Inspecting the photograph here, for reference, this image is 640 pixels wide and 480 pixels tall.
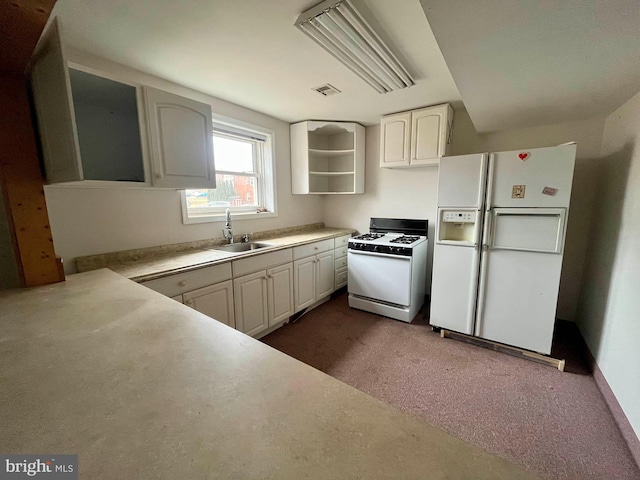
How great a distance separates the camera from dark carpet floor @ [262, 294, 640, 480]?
1.39 m

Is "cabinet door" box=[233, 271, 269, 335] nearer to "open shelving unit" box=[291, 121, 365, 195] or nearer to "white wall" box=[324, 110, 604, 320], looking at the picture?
"open shelving unit" box=[291, 121, 365, 195]

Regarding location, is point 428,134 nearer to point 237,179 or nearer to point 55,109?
point 237,179

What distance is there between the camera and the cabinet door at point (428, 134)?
8.81 feet

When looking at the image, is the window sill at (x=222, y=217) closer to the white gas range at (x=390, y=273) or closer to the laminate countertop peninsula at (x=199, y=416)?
the white gas range at (x=390, y=273)

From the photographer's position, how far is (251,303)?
7.51ft

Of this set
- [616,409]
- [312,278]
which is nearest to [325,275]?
[312,278]

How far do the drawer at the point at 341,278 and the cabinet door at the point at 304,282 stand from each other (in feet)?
1.62

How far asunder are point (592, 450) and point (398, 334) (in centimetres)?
139

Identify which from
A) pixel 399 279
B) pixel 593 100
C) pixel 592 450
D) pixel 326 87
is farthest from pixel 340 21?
pixel 592 450

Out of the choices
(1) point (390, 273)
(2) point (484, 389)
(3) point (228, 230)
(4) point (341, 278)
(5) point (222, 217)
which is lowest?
(2) point (484, 389)

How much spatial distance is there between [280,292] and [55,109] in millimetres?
1983

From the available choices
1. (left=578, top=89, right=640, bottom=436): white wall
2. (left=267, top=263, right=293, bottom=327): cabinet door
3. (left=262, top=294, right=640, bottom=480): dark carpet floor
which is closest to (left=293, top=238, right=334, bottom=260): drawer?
(left=267, top=263, right=293, bottom=327): cabinet door

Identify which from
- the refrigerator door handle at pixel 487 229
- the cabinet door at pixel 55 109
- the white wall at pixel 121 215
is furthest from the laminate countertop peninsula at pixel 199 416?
the refrigerator door handle at pixel 487 229

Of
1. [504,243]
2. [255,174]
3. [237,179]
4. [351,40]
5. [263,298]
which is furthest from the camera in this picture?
[255,174]
